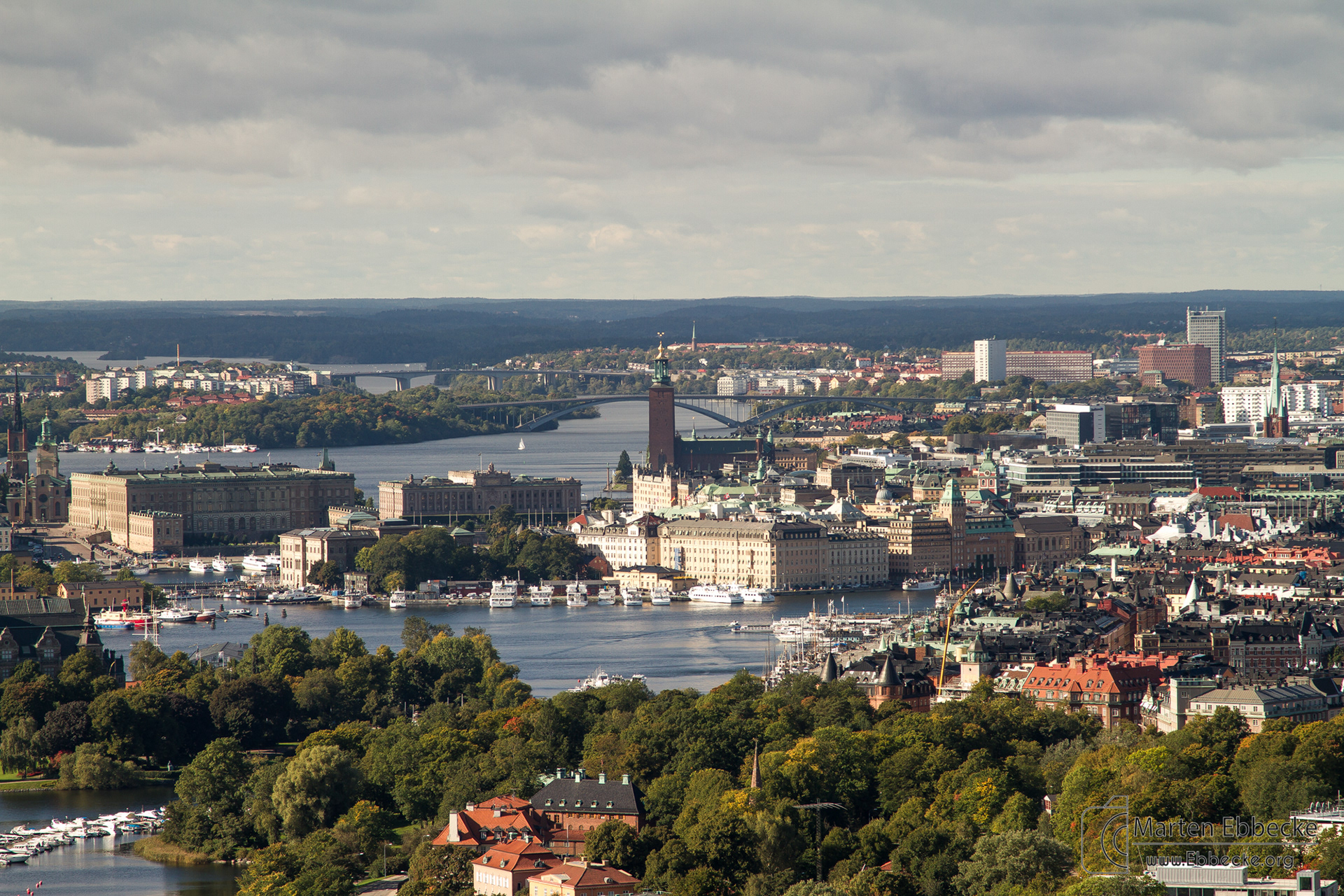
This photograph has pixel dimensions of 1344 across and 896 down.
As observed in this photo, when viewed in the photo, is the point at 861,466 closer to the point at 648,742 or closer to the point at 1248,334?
the point at 648,742

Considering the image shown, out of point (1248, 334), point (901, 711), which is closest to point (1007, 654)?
point (901, 711)

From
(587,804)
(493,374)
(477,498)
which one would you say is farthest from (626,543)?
(493,374)

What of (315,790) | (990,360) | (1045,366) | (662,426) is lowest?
(315,790)

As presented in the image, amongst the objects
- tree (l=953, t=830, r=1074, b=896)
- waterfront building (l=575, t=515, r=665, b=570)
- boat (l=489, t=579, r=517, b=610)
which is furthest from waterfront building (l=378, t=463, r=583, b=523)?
tree (l=953, t=830, r=1074, b=896)

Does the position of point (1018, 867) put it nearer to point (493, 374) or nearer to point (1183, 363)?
point (1183, 363)

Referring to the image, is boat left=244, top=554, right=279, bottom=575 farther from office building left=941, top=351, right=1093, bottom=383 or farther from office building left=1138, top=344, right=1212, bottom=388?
office building left=941, top=351, right=1093, bottom=383

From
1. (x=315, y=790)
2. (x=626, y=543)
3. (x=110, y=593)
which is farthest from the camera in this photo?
(x=626, y=543)
